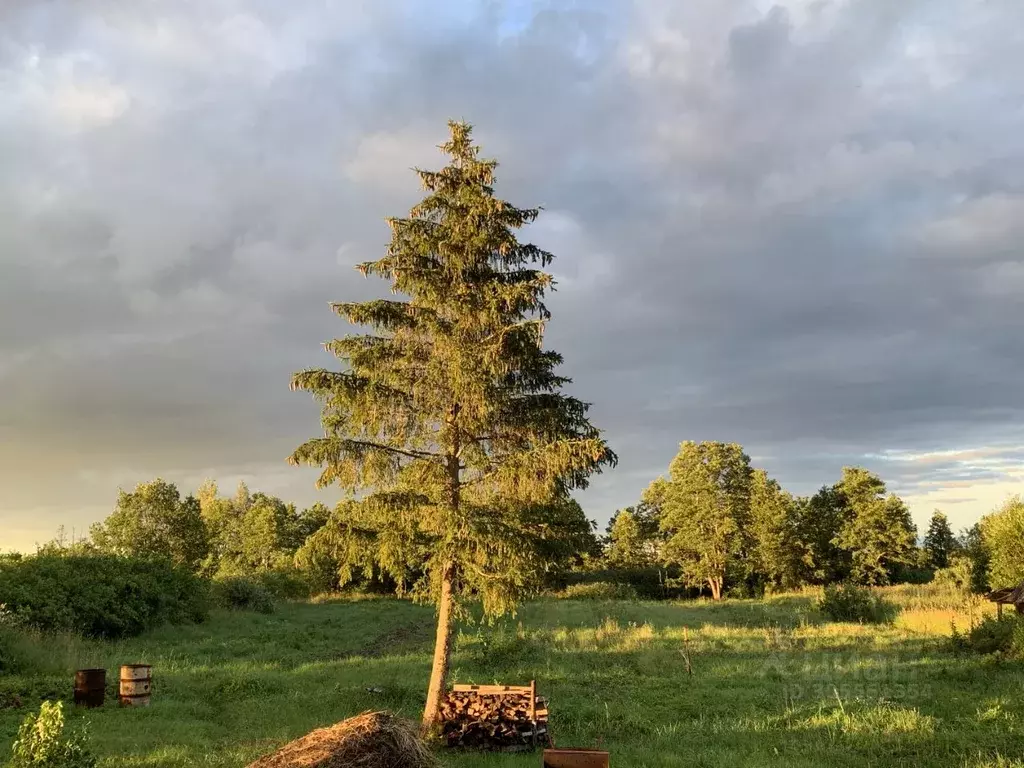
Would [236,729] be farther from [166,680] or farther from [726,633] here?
[726,633]

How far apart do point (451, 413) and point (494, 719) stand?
557cm

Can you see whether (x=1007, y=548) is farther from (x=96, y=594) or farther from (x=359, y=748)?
(x=96, y=594)

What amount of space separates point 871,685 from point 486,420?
1190cm

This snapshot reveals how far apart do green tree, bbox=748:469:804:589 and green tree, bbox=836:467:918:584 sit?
5.15 metres

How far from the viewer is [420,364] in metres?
13.1

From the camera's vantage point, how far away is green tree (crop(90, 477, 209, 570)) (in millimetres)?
54219

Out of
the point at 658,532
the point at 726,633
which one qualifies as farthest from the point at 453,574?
the point at 658,532

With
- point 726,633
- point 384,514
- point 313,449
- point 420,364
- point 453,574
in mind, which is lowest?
point 726,633

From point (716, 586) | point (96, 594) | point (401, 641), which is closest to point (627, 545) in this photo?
point (716, 586)

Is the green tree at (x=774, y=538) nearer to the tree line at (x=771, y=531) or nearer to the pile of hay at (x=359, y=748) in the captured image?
the tree line at (x=771, y=531)

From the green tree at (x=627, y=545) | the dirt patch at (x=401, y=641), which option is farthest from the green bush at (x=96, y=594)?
the green tree at (x=627, y=545)

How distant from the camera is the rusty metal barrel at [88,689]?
1484cm

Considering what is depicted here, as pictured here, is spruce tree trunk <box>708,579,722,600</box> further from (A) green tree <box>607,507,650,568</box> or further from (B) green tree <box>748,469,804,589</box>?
(A) green tree <box>607,507,650,568</box>

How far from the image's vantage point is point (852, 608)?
107 ft
